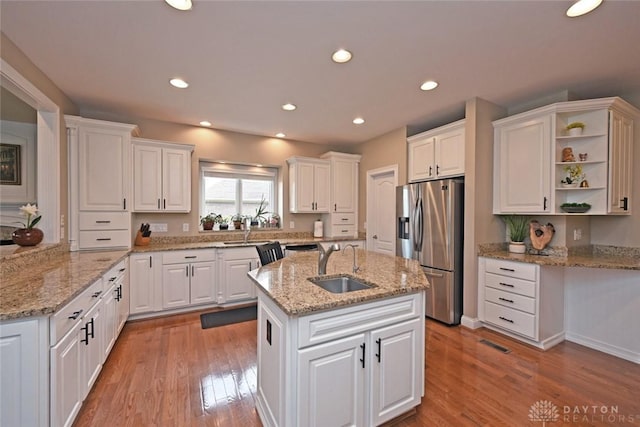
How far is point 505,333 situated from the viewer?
296cm

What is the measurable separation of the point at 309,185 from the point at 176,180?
206 centimetres

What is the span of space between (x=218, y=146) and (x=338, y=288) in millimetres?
3316

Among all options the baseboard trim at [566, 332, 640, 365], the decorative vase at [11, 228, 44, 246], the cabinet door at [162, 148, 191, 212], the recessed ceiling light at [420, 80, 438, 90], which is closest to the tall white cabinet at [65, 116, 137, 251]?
the cabinet door at [162, 148, 191, 212]

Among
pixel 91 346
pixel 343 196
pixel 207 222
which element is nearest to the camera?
pixel 91 346

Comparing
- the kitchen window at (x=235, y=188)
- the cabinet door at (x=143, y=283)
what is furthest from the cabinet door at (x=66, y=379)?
the kitchen window at (x=235, y=188)

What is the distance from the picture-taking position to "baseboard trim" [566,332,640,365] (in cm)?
248

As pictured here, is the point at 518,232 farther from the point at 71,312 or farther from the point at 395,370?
the point at 71,312

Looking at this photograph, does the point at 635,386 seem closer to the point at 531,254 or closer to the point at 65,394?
the point at 531,254

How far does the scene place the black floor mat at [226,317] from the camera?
3301 mm

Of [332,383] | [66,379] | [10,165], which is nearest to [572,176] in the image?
[332,383]

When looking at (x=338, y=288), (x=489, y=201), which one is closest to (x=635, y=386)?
(x=489, y=201)

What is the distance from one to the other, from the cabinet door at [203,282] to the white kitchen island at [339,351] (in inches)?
82.0

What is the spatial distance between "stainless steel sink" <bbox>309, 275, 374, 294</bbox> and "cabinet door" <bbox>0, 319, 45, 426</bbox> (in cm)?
151

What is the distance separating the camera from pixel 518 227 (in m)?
3.20
